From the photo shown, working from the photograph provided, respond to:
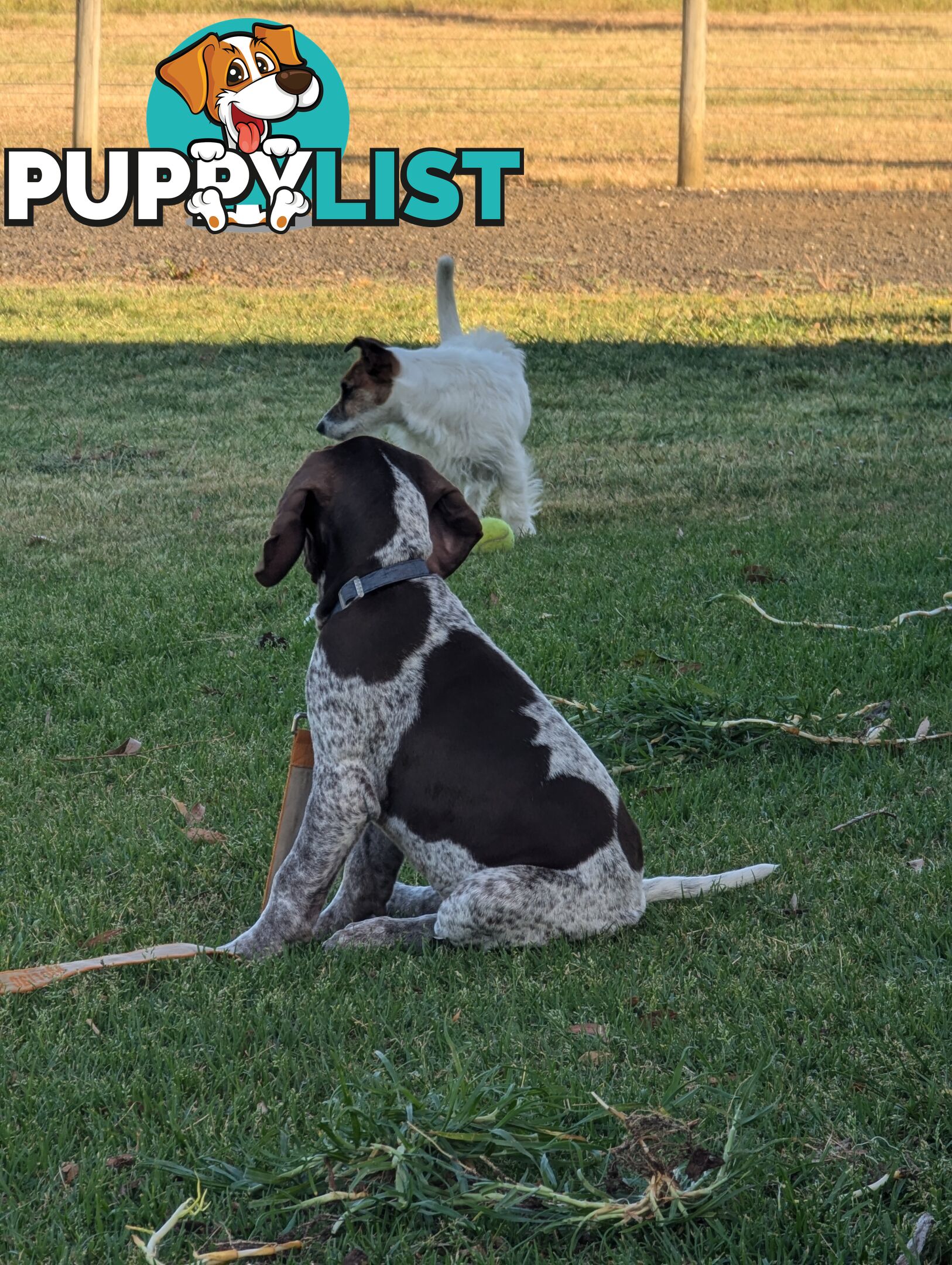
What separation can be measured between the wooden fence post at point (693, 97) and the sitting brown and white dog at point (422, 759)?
16.6 m

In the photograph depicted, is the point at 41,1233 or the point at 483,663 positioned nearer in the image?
the point at 41,1233

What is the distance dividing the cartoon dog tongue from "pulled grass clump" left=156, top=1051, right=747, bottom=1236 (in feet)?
62.7

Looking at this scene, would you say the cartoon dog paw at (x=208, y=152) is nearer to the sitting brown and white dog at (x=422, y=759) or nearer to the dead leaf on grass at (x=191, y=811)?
the dead leaf on grass at (x=191, y=811)

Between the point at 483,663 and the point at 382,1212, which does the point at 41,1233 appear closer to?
the point at 382,1212

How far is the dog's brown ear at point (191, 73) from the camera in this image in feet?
74.7

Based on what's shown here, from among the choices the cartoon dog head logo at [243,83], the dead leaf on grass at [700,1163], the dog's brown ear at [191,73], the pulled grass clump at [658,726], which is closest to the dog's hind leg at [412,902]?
the pulled grass clump at [658,726]

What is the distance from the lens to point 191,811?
4.77m

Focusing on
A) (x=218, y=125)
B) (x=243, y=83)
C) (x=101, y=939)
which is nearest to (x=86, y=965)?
(x=101, y=939)

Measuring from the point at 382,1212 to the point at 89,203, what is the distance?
62.2 feet

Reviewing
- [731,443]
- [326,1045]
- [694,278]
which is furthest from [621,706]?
[694,278]

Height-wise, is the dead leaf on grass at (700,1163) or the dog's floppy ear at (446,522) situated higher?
the dog's floppy ear at (446,522)

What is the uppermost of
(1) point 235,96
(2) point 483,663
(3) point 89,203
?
(1) point 235,96

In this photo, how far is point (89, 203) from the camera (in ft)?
64.7

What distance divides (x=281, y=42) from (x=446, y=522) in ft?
84.0
